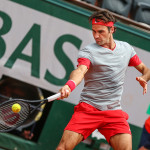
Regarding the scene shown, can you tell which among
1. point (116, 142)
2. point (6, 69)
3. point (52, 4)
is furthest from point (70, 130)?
point (52, 4)

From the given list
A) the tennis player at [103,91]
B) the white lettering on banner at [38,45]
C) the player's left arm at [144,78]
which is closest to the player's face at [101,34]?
the tennis player at [103,91]

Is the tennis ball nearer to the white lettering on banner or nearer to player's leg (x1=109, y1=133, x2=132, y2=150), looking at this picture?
player's leg (x1=109, y1=133, x2=132, y2=150)

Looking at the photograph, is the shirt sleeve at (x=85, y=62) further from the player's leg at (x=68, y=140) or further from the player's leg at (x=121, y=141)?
the player's leg at (x=121, y=141)

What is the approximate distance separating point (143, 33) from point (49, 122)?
6.33 feet

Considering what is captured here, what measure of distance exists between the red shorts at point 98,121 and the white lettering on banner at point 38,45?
1.36 m

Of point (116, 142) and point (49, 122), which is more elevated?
point (116, 142)

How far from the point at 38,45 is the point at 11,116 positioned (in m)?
1.62

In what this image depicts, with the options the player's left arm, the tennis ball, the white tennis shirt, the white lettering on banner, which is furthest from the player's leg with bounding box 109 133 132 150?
the white lettering on banner

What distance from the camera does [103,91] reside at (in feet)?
10.6

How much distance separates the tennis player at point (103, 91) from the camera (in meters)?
3.12

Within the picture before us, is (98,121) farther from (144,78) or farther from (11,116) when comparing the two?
(11,116)

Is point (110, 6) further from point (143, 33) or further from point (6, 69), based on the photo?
point (6, 69)

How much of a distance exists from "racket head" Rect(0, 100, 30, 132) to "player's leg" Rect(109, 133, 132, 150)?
918mm

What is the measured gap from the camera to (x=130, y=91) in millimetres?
4648
